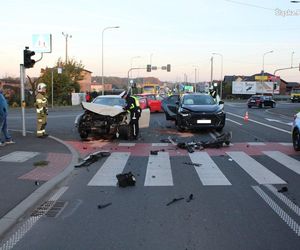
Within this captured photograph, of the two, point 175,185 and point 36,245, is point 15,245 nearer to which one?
point 36,245

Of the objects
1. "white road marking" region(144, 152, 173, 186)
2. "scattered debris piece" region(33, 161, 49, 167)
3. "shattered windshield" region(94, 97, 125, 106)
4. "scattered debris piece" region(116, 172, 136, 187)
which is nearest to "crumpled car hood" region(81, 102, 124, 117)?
"shattered windshield" region(94, 97, 125, 106)

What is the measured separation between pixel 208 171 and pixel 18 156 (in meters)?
4.58

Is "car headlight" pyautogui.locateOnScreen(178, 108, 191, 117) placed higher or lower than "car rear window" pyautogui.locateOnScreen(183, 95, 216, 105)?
lower

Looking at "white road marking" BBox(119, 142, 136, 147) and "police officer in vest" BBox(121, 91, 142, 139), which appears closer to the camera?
"white road marking" BBox(119, 142, 136, 147)

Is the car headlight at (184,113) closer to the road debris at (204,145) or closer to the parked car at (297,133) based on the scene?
the road debris at (204,145)

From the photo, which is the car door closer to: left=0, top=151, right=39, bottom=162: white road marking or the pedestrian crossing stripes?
the pedestrian crossing stripes

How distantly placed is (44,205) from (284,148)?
8569mm

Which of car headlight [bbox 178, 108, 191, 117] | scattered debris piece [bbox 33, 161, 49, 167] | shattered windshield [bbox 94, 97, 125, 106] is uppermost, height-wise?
shattered windshield [bbox 94, 97, 125, 106]

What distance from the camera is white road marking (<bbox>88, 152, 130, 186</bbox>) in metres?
8.44

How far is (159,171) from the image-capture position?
31.2 ft

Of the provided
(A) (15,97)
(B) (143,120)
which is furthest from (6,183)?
(A) (15,97)

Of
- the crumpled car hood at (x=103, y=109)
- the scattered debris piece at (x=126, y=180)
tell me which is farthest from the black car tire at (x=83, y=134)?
the scattered debris piece at (x=126, y=180)

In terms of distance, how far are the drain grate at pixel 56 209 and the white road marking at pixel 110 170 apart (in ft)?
4.55

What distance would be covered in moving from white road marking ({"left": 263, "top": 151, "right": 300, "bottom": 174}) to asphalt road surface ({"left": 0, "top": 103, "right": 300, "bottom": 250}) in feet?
0.07
